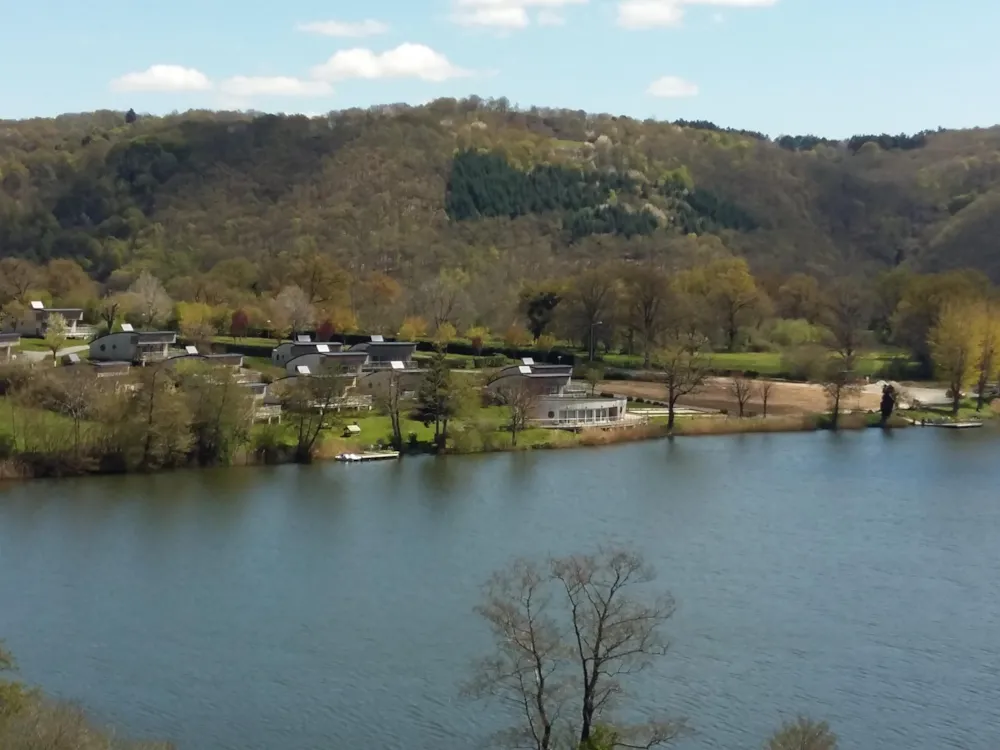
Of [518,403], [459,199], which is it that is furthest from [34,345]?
[459,199]

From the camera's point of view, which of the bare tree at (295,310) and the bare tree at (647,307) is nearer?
the bare tree at (647,307)

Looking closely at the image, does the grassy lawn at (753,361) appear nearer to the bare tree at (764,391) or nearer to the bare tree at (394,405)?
the bare tree at (764,391)

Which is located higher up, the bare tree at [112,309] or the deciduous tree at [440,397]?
the bare tree at [112,309]

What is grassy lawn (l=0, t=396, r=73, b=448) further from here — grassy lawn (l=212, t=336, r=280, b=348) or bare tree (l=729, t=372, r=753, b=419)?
bare tree (l=729, t=372, r=753, b=419)

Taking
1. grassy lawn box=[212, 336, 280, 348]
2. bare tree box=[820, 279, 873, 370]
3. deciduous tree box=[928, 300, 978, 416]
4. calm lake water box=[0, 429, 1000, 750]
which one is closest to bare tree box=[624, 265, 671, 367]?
bare tree box=[820, 279, 873, 370]

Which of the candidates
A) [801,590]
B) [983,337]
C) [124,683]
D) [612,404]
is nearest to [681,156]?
[983,337]

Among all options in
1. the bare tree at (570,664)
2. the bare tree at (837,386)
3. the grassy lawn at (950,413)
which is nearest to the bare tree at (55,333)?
the bare tree at (837,386)
